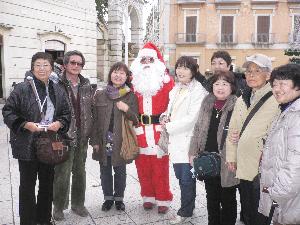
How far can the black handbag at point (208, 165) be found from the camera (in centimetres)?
319

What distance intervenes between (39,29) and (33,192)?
32.0 feet

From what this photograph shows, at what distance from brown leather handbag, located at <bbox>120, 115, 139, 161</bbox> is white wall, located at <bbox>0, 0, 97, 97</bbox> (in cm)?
822

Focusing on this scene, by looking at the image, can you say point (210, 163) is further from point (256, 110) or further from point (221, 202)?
point (256, 110)

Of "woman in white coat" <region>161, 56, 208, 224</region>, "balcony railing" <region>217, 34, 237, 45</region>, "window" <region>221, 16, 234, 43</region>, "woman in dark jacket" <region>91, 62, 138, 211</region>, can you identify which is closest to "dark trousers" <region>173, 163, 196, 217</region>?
"woman in white coat" <region>161, 56, 208, 224</region>

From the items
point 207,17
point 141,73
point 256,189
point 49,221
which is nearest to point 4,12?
point 141,73

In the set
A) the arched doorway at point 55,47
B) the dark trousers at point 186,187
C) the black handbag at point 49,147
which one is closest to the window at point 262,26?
the arched doorway at point 55,47

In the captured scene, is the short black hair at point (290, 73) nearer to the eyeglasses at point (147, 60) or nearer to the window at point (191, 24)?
the eyeglasses at point (147, 60)

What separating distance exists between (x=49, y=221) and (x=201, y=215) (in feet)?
5.62

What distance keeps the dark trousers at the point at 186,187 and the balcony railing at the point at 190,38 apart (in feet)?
84.0

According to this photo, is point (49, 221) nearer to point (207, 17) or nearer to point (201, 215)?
point (201, 215)

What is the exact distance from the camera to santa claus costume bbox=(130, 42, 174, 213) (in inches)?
160

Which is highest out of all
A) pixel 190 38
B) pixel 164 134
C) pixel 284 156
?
pixel 190 38

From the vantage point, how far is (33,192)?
3.33m

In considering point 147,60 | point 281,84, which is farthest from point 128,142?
point 281,84
